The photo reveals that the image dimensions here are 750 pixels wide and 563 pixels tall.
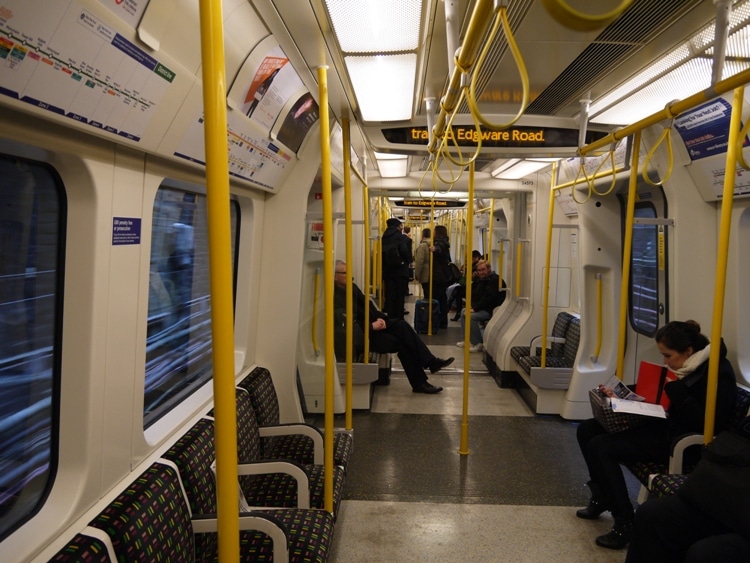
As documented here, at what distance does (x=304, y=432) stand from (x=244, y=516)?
1.04 meters

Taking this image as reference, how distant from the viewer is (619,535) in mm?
2992

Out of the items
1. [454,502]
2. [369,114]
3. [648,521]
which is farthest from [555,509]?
[369,114]

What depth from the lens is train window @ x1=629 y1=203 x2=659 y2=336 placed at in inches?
185

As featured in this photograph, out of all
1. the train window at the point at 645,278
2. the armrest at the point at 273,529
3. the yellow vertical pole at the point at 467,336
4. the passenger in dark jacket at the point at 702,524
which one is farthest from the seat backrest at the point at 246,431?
the train window at the point at 645,278

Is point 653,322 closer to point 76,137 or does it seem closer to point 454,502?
point 454,502

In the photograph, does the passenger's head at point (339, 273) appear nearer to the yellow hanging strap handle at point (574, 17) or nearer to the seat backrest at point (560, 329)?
the seat backrest at point (560, 329)

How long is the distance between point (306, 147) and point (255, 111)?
3.75 feet

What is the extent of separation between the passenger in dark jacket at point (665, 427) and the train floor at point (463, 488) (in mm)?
173

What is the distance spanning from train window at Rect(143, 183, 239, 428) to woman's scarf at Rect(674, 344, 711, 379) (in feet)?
9.27

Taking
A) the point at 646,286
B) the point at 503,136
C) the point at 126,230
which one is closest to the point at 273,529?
the point at 126,230

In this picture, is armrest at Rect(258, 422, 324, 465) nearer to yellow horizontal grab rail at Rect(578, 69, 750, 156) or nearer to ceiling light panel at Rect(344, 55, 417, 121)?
ceiling light panel at Rect(344, 55, 417, 121)

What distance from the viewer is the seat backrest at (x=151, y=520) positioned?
1.70 meters

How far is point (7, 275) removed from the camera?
1.63 meters

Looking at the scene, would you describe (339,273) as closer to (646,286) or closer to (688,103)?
(646,286)
